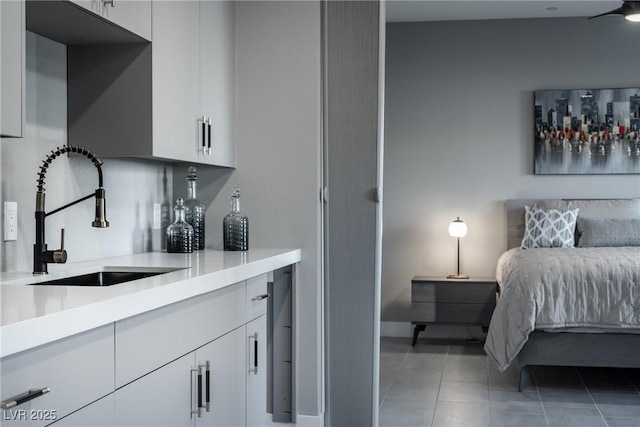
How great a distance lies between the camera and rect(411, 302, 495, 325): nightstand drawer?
19.6ft

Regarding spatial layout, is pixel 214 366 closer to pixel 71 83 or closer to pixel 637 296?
pixel 71 83

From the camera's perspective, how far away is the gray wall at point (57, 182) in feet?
8.03

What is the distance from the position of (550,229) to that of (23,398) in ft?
16.5

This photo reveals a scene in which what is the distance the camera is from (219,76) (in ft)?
11.3

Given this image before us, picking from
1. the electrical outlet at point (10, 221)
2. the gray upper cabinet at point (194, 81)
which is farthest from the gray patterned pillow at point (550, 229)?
the electrical outlet at point (10, 221)

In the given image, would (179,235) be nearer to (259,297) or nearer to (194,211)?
(194,211)

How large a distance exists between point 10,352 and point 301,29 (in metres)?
2.56

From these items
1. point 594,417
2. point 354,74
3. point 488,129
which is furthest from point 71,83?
point 488,129

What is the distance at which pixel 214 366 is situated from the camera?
2.46 m

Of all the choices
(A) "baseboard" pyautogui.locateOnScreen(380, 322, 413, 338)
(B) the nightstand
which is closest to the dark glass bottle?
(B) the nightstand

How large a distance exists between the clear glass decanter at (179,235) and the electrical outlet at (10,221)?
952 mm

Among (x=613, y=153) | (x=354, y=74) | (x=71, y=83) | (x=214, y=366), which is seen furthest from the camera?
(x=613, y=153)

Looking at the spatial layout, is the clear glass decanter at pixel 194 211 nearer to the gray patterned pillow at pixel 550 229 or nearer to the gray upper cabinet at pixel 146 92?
the gray upper cabinet at pixel 146 92

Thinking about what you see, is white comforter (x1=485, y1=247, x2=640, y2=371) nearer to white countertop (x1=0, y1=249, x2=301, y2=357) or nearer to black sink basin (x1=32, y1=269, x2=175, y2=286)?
white countertop (x1=0, y1=249, x2=301, y2=357)
